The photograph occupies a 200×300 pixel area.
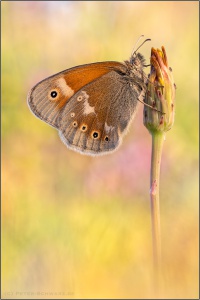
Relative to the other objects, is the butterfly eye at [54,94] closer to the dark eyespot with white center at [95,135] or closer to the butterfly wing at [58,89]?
the butterfly wing at [58,89]

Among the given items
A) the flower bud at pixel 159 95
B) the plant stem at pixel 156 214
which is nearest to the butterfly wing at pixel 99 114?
the flower bud at pixel 159 95

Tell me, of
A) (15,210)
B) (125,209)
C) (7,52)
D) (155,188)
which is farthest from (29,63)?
(155,188)

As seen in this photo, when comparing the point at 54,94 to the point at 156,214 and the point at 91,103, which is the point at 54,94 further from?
the point at 156,214

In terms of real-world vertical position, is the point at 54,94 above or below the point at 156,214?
above

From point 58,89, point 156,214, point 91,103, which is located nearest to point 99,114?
point 91,103

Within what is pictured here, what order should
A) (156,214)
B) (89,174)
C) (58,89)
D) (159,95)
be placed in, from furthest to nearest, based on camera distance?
(89,174) → (58,89) → (159,95) → (156,214)

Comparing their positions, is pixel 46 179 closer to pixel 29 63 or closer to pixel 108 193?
pixel 108 193

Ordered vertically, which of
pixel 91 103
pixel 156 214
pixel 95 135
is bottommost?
pixel 156 214

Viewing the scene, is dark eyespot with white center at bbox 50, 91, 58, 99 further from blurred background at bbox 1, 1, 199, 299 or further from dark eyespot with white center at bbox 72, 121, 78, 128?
blurred background at bbox 1, 1, 199, 299
